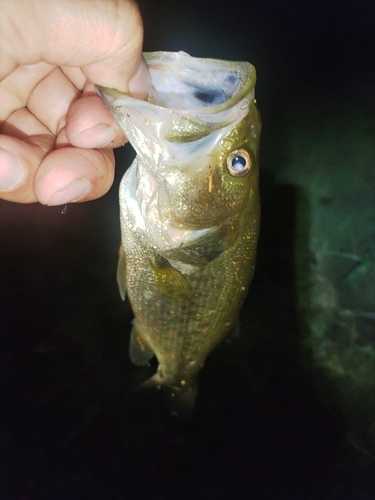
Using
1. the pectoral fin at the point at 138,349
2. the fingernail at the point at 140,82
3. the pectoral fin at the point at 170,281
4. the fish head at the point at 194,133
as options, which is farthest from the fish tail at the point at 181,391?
the fingernail at the point at 140,82

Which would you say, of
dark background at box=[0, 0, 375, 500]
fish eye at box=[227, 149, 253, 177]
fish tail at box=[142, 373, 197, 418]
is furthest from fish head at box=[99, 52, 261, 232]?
dark background at box=[0, 0, 375, 500]

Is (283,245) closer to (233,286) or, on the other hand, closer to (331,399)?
(331,399)

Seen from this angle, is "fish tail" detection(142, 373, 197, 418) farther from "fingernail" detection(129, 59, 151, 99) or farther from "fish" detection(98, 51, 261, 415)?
"fingernail" detection(129, 59, 151, 99)

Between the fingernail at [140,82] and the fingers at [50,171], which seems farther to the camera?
the fingers at [50,171]

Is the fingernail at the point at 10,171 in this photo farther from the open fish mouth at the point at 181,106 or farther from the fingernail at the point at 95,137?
the open fish mouth at the point at 181,106

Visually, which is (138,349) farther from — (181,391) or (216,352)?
(216,352)

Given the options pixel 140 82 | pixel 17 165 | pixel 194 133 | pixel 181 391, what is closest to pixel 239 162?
pixel 194 133

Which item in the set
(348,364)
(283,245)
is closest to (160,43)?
(283,245)
